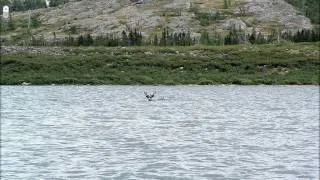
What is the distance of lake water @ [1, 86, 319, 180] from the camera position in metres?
24.6

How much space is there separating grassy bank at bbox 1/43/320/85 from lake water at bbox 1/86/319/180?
50877mm

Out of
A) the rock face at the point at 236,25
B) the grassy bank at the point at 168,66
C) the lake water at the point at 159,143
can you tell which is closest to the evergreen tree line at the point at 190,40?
the rock face at the point at 236,25

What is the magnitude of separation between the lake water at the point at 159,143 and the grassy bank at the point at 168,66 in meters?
50.9

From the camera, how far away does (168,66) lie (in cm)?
11838

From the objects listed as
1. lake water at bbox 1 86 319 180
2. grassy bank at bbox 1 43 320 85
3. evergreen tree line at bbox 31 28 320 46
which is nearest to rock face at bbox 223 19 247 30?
evergreen tree line at bbox 31 28 320 46

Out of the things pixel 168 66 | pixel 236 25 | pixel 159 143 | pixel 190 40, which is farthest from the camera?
pixel 236 25

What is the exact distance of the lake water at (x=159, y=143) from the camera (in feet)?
80.6

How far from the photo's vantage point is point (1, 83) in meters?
107

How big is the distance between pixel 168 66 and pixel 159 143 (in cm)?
8627

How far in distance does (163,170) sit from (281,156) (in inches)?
253

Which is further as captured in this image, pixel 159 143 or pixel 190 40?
pixel 190 40

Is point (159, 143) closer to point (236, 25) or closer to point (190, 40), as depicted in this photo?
point (190, 40)

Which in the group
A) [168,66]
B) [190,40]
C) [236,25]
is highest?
[236,25]

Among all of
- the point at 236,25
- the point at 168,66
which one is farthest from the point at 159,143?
the point at 236,25
